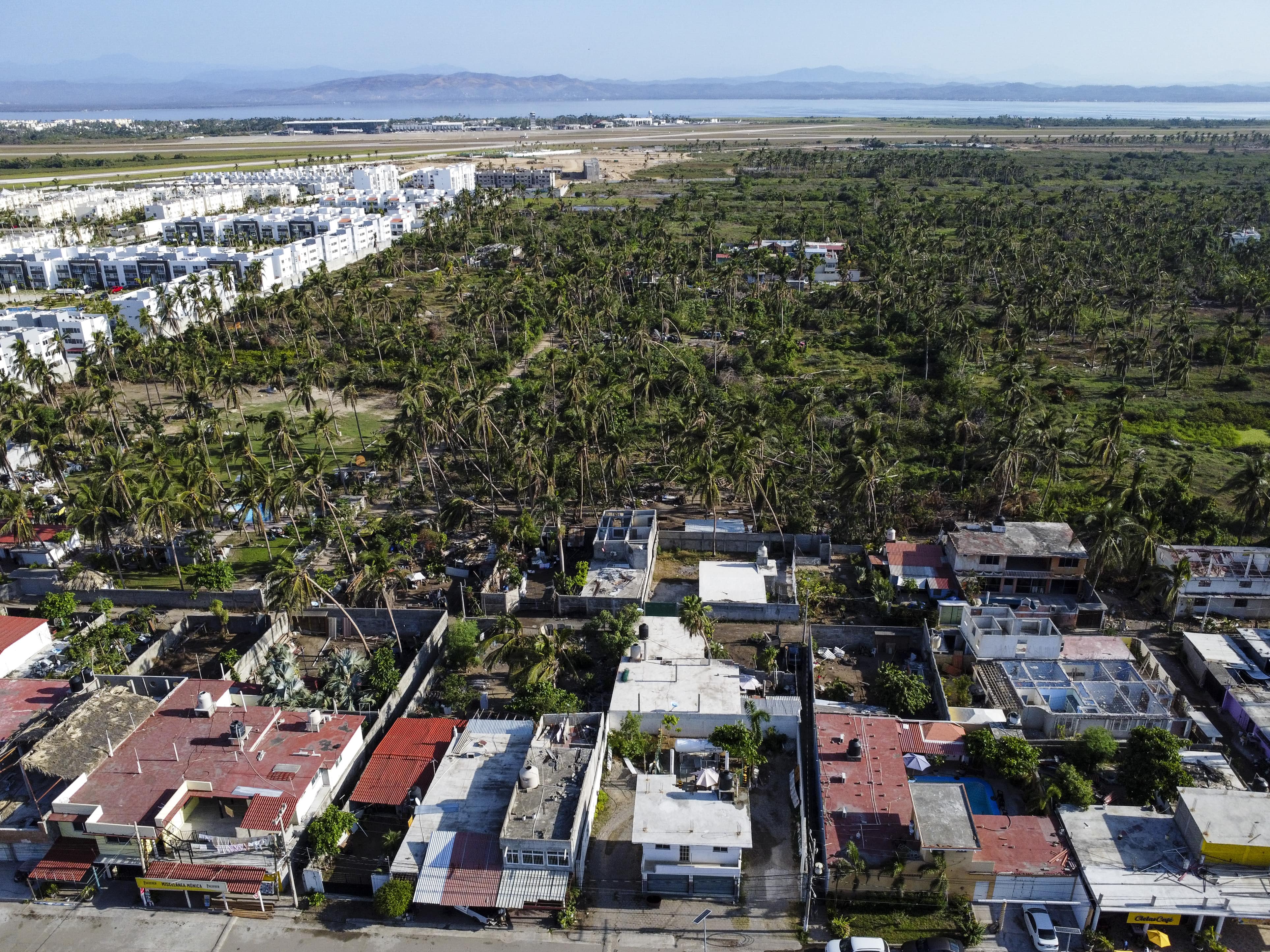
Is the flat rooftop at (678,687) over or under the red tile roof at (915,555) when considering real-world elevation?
under

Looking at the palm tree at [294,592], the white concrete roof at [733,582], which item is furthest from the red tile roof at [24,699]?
the white concrete roof at [733,582]

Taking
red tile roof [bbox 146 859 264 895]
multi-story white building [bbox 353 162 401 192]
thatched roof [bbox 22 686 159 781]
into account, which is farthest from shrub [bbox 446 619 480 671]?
multi-story white building [bbox 353 162 401 192]

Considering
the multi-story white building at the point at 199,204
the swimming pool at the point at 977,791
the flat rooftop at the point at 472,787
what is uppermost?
the multi-story white building at the point at 199,204

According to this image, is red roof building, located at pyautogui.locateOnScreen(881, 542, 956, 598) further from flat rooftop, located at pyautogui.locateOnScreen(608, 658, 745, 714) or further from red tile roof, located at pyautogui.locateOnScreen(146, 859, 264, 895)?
red tile roof, located at pyautogui.locateOnScreen(146, 859, 264, 895)

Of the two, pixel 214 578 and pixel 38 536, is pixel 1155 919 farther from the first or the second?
pixel 38 536

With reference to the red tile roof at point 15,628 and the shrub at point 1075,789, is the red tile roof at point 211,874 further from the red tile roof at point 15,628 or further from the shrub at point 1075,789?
the shrub at point 1075,789

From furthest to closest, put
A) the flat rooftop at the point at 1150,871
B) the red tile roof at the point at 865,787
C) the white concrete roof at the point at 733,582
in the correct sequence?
the white concrete roof at the point at 733,582 < the red tile roof at the point at 865,787 < the flat rooftop at the point at 1150,871

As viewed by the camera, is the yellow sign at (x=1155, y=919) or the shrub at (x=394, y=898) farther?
the shrub at (x=394, y=898)
